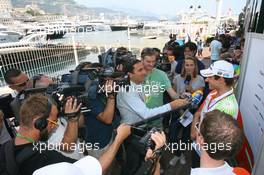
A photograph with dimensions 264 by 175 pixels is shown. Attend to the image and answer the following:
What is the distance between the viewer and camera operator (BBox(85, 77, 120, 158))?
7.72ft

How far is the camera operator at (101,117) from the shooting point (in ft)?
7.72

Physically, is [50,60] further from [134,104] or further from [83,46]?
[134,104]

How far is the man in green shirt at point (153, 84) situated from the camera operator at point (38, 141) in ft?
4.20

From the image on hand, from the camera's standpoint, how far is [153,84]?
10.5ft

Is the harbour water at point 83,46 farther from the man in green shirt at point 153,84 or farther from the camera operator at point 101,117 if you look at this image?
the camera operator at point 101,117

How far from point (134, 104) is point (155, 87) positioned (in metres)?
0.78

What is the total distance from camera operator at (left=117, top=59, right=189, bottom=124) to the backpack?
118 centimetres

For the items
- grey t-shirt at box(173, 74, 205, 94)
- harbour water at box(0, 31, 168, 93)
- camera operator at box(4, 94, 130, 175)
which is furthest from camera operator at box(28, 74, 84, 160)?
harbour water at box(0, 31, 168, 93)

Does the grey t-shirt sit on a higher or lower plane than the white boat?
higher

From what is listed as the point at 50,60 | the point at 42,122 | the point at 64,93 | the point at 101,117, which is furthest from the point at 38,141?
the point at 50,60

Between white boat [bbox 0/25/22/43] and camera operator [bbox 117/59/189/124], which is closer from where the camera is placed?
camera operator [bbox 117/59/189/124]
